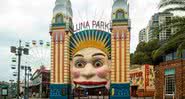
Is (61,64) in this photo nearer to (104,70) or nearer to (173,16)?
(104,70)

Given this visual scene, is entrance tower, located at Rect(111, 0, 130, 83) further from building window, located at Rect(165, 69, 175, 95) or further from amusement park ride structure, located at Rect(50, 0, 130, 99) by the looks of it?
building window, located at Rect(165, 69, 175, 95)

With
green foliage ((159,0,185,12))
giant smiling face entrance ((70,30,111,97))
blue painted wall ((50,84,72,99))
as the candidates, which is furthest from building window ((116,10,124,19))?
green foliage ((159,0,185,12))

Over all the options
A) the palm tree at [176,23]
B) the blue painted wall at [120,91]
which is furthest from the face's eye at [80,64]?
the palm tree at [176,23]

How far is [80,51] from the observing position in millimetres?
54125

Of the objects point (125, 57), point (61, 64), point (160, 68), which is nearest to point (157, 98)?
point (160, 68)

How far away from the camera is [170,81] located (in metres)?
55.5

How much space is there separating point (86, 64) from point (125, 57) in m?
5.08

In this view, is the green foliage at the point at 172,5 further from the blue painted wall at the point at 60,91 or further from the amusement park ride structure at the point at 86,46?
the blue painted wall at the point at 60,91

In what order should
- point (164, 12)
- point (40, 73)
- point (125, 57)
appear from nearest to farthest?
point (164, 12), point (125, 57), point (40, 73)

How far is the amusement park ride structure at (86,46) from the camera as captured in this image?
52.5 m

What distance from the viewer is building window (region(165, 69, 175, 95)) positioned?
179 ft

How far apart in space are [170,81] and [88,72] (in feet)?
37.4

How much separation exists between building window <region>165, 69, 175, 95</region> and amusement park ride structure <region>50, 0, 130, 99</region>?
654 cm

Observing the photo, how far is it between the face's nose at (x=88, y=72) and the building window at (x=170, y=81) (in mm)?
10415
